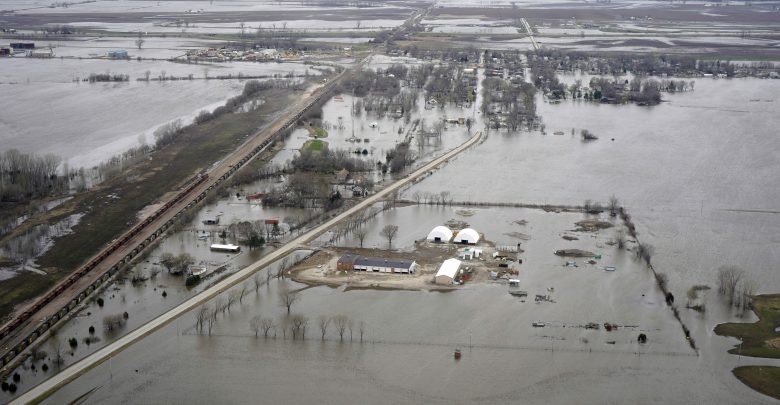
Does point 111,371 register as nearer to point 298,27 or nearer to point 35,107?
point 35,107

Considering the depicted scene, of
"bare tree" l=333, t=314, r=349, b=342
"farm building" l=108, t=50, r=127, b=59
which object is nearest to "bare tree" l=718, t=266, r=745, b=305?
"bare tree" l=333, t=314, r=349, b=342

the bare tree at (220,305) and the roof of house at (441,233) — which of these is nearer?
the bare tree at (220,305)

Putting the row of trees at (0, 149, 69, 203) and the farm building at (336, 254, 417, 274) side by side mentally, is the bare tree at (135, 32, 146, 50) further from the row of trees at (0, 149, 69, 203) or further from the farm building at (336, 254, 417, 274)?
the farm building at (336, 254, 417, 274)

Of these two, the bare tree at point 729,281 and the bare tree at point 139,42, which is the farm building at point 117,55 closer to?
the bare tree at point 139,42

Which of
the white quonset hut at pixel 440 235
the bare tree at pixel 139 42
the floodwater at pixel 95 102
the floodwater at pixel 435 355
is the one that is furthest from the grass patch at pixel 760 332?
the bare tree at pixel 139 42

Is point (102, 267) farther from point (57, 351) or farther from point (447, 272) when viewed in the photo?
point (447, 272)

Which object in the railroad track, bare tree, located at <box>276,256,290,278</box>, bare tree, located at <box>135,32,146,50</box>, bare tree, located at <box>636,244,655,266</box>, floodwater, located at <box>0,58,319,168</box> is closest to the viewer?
the railroad track

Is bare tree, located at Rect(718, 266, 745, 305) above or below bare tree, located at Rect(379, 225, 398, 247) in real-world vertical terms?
below
